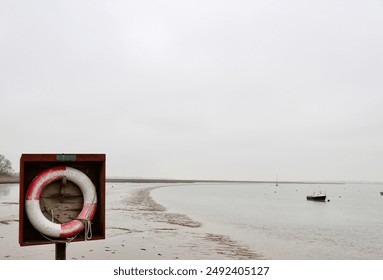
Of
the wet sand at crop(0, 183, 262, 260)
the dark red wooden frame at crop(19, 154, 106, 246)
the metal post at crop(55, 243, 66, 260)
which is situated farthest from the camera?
the wet sand at crop(0, 183, 262, 260)

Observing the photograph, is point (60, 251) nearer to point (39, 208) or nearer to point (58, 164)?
point (39, 208)

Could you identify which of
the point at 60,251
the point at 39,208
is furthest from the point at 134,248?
the point at 39,208

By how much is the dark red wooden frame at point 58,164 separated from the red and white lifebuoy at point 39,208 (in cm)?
8

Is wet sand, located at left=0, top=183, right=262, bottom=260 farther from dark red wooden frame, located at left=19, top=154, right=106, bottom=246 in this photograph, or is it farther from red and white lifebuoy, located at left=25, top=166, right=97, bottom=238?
red and white lifebuoy, located at left=25, top=166, right=97, bottom=238

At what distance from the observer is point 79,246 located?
852 centimetres

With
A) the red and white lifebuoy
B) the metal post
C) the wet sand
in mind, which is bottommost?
the wet sand

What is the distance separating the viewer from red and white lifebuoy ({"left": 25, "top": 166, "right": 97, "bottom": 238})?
3.42 meters

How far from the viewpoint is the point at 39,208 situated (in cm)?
346

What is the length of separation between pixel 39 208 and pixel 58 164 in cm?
51

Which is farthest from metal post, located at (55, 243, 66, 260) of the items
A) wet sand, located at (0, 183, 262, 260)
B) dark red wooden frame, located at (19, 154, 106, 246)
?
wet sand, located at (0, 183, 262, 260)

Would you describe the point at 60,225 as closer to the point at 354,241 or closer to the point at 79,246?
the point at 79,246

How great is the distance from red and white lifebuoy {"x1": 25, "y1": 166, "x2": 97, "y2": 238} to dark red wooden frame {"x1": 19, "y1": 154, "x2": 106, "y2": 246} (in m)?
0.08

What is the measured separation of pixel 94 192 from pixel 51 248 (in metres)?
5.61

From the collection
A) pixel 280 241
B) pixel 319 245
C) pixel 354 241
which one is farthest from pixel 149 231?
pixel 354 241
